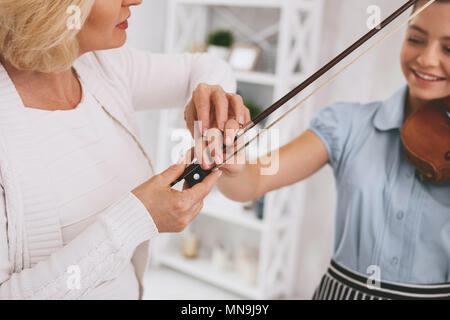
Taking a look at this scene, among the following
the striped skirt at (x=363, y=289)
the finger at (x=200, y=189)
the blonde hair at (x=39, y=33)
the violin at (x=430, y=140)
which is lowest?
the striped skirt at (x=363, y=289)

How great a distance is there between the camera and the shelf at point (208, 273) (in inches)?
70.9

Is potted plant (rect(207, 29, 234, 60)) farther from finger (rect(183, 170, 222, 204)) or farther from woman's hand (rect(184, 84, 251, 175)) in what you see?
finger (rect(183, 170, 222, 204))

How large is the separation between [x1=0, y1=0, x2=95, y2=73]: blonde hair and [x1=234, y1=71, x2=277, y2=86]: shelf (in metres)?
1.08

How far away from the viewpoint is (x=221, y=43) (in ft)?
5.81

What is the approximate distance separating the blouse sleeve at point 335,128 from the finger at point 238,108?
0.22m

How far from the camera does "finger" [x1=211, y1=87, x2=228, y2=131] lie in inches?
23.7

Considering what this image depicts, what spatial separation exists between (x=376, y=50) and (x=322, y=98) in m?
0.39

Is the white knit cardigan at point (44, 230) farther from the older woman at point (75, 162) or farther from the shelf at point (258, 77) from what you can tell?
the shelf at point (258, 77)

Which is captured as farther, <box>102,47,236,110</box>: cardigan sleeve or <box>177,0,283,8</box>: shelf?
<box>177,0,283,8</box>: shelf

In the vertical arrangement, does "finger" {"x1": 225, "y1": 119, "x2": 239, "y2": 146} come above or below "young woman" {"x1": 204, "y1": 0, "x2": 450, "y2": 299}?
above

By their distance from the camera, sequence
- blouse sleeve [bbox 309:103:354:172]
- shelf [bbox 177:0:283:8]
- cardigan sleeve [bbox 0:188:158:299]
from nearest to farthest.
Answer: cardigan sleeve [bbox 0:188:158:299]
blouse sleeve [bbox 309:103:354:172]
shelf [bbox 177:0:283:8]

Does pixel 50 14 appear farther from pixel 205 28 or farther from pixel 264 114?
pixel 205 28

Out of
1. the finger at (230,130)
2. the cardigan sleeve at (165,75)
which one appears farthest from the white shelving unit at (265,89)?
the finger at (230,130)

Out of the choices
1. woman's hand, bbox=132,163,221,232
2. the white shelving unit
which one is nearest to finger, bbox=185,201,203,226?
woman's hand, bbox=132,163,221,232
